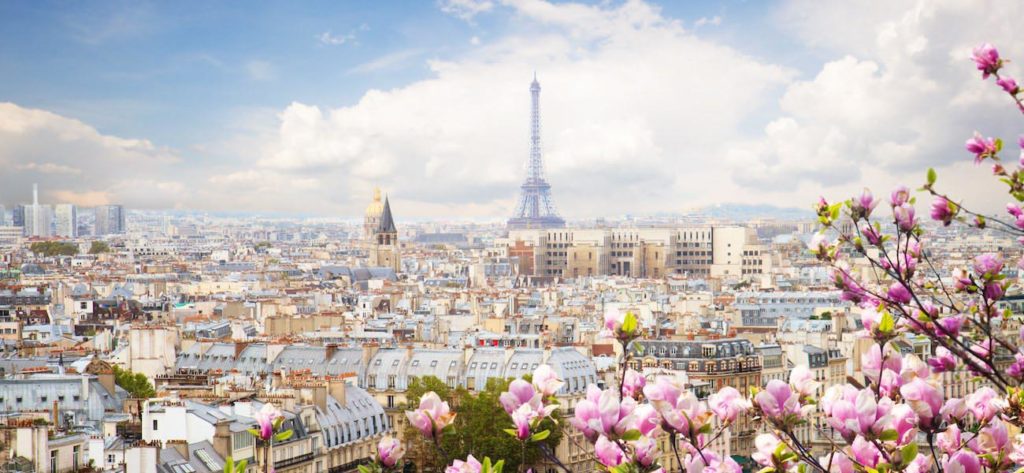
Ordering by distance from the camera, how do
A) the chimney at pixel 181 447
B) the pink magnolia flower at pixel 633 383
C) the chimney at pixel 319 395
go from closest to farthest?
the pink magnolia flower at pixel 633 383
the chimney at pixel 181 447
the chimney at pixel 319 395

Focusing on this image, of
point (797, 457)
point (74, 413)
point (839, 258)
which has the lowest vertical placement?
point (74, 413)

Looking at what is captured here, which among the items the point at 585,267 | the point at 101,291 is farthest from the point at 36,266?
the point at 585,267

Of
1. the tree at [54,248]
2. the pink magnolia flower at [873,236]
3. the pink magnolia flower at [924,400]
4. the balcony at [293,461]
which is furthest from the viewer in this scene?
the tree at [54,248]

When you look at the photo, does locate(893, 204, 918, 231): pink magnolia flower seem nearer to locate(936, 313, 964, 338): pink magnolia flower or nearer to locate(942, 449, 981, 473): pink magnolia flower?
locate(936, 313, 964, 338): pink magnolia flower

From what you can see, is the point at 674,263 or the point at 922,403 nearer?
the point at 922,403

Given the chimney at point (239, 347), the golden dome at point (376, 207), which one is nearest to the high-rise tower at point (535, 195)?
the golden dome at point (376, 207)

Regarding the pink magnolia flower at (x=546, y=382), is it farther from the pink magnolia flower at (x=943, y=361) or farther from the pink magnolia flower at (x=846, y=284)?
the pink magnolia flower at (x=943, y=361)

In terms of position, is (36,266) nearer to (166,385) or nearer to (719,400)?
(166,385)
